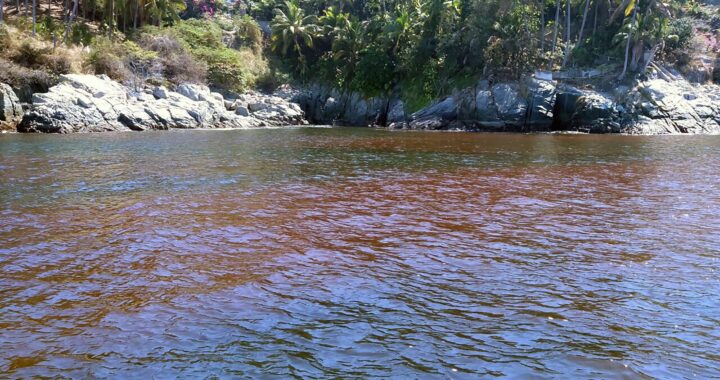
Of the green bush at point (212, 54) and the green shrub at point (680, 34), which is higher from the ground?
the green shrub at point (680, 34)

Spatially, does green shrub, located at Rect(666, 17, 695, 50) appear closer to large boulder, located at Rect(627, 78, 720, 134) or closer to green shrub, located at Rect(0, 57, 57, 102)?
large boulder, located at Rect(627, 78, 720, 134)

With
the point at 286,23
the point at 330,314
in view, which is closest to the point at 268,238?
the point at 330,314

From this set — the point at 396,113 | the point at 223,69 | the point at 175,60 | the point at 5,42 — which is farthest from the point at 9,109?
the point at 396,113

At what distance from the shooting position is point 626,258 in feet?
26.7

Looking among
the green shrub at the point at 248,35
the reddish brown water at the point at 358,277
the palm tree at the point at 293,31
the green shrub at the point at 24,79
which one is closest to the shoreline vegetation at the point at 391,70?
the green shrub at the point at 24,79

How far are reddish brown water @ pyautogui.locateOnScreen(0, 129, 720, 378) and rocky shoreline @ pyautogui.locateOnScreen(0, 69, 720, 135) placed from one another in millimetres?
22132

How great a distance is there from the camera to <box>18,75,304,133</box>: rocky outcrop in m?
34.2

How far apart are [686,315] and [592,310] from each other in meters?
0.93

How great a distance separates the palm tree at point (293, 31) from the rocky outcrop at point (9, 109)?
2702 centimetres

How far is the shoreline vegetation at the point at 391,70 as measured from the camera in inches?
1532

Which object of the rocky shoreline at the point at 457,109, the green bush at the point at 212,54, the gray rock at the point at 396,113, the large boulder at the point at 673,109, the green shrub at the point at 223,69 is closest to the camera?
the rocky shoreline at the point at 457,109

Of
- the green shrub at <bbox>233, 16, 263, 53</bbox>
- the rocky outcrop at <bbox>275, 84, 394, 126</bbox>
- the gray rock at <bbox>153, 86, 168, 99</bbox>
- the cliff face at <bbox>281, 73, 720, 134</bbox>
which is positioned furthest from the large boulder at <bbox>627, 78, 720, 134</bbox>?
the green shrub at <bbox>233, 16, 263, 53</bbox>

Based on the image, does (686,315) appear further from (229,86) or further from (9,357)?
(229,86)

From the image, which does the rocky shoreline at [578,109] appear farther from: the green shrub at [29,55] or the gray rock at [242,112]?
the green shrub at [29,55]
